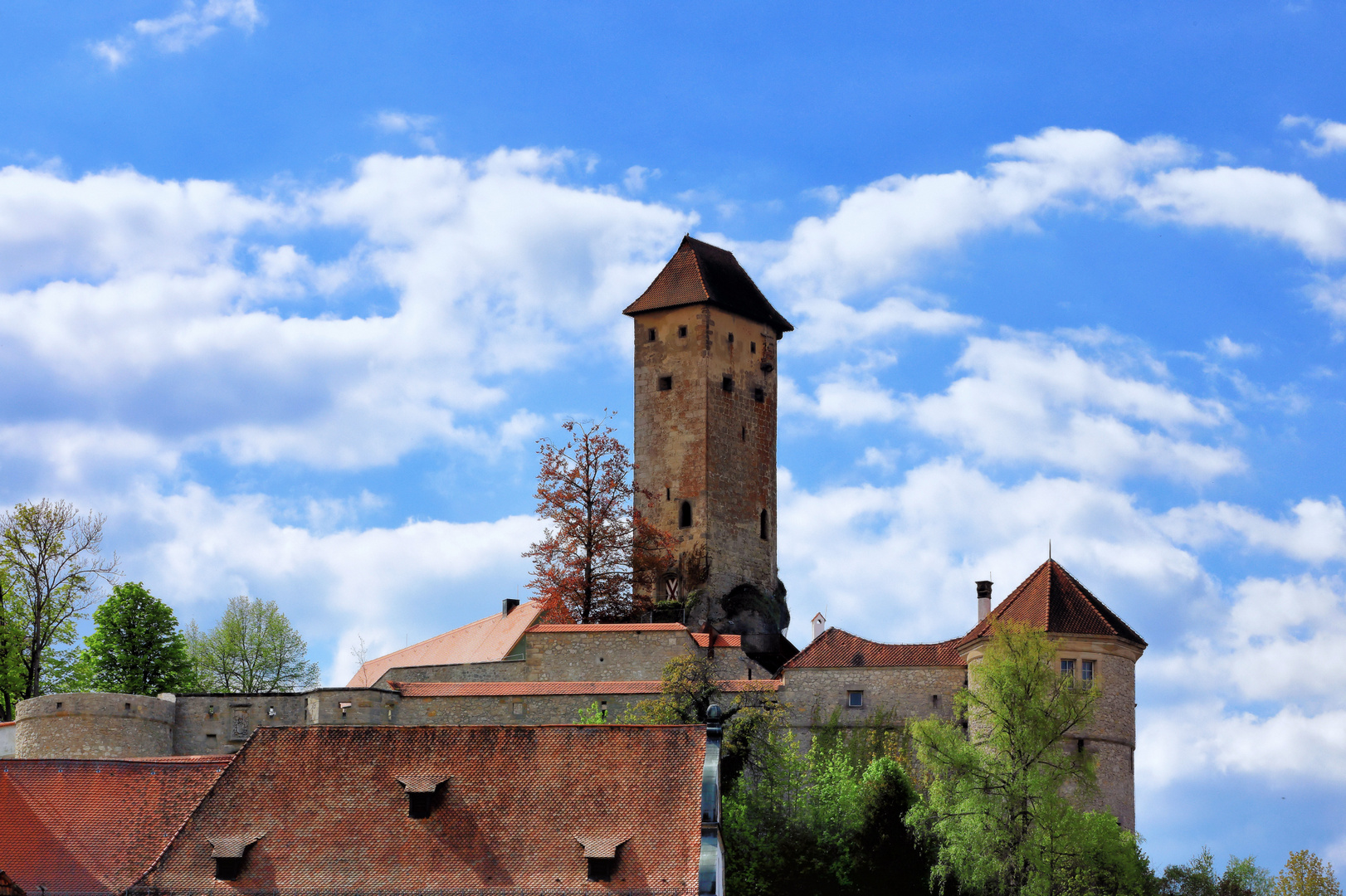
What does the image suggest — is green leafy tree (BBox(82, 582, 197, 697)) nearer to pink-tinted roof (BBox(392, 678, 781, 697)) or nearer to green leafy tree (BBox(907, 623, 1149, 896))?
pink-tinted roof (BBox(392, 678, 781, 697))

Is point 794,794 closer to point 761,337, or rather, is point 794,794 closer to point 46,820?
point 46,820

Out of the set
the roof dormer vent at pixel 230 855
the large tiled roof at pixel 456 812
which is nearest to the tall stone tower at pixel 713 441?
the large tiled roof at pixel 456 812

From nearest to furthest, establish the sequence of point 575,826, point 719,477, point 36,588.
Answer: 1. point 575,826
2. point 36,588
3. point 719,477

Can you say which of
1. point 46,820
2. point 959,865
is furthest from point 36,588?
point 959,865

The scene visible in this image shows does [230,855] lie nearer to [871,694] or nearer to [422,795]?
[422,795]

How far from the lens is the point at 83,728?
48.3 m

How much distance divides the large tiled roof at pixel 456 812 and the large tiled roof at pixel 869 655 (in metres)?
15.2

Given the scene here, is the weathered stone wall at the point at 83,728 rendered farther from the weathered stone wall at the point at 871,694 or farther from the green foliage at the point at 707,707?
→ the weathered stone wall at the point at 871,694

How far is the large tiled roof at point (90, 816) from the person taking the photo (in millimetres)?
36219

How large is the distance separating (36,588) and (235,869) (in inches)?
1013

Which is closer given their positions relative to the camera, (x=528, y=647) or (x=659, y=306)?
(x=528, y=647)

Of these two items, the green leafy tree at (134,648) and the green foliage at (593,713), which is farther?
the green leafy tree at (134,648)

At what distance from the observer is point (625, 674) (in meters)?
54.1

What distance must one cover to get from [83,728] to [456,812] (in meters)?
16.4
